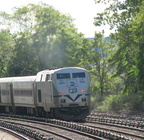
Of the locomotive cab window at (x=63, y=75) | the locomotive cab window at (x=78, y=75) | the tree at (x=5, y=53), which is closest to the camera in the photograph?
the locomotive cab window at (x=63, y=75)

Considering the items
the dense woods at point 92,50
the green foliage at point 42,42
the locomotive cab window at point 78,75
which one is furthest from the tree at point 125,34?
the green foliage at point 42,42

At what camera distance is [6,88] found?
39531 mm

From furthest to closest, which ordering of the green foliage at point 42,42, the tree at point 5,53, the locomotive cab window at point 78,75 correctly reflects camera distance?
1. the tree at point 5,53
2. the green foliage at point 42,42
3. the locomotive cab window at point 78,75

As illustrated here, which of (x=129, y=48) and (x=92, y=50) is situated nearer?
(x=129, y=48)

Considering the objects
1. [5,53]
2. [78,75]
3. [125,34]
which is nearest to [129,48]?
[125,34]

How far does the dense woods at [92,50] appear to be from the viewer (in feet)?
123

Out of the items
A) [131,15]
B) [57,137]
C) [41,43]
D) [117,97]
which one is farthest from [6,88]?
[41,43]

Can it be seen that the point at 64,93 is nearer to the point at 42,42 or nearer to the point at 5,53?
the point at 42,42

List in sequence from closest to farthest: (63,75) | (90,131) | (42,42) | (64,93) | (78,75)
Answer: (90,131)
(64,93)
(63,75)
(78,75)
(42,42)

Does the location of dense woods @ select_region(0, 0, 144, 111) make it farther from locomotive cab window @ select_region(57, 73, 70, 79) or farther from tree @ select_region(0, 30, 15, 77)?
locomotive cab window @ select_region(57, 73, 70, 79)

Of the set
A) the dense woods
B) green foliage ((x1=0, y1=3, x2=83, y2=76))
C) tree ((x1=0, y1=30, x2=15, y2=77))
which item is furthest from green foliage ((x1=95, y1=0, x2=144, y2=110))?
→ tree ((x1=0, y1=30, x2=15, y2=77))

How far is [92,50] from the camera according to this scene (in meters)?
47.5

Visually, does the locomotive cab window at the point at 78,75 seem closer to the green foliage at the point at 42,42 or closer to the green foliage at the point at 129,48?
the green foliage at the point at 129,48

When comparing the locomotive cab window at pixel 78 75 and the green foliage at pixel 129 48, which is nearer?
the locomotive cab window at pixel 78 75
